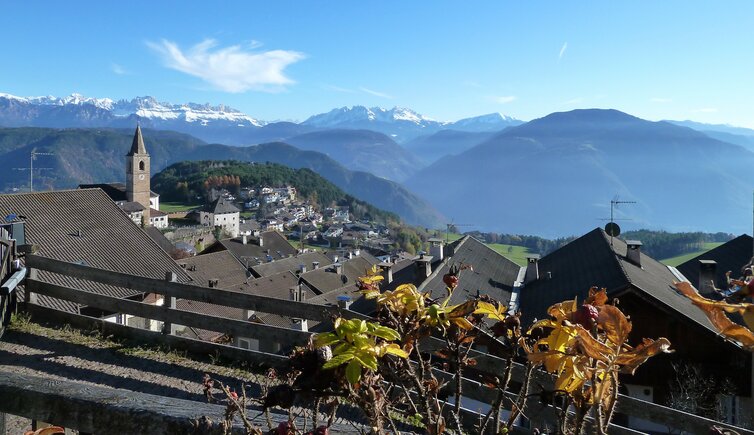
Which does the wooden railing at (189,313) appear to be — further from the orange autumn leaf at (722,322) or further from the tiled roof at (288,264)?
the tiled roof at (288,264)

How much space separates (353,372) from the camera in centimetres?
117

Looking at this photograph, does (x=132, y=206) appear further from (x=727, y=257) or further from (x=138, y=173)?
(x=727, y=257)

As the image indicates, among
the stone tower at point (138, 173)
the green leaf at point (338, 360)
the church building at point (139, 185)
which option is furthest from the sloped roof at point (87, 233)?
the stone tower at point (138, 173)

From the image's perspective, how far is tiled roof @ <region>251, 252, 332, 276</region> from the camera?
48.8 metres

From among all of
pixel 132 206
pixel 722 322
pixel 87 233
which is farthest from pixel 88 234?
pixel 132 206

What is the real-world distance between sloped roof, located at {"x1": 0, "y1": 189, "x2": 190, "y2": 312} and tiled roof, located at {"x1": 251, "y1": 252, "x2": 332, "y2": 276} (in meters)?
29.0

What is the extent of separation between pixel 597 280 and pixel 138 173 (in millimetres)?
96845

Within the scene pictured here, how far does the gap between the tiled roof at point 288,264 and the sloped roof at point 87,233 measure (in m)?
29.0

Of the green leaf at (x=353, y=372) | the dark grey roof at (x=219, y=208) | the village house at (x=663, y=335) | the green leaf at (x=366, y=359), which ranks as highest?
the green leaf at (x=366, y=359)

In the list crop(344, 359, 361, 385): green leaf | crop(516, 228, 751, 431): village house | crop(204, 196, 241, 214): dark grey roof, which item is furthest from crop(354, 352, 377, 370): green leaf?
crop(204, 196, 241, 214): dark grey roof

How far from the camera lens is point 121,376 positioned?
240 inches

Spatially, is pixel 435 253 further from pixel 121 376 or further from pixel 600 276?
pixel 121 376

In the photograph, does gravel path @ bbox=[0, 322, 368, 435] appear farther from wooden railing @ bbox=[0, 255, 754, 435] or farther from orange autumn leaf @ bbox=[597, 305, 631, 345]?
orange autumn leaf @ bbox=[597, 305, 631, 345]

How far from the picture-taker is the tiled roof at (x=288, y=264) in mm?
48756
